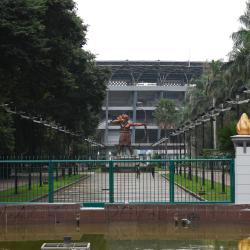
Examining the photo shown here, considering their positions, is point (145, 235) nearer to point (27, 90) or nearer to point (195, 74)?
point (27, 90)

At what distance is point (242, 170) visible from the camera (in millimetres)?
17641

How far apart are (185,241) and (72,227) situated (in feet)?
13.3

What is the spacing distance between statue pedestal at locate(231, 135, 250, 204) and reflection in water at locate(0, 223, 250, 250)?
44.3 inches

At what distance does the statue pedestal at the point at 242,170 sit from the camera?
17.5 m

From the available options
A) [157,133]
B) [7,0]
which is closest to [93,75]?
[7,0]

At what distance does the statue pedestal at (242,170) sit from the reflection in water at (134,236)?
44.3 inches

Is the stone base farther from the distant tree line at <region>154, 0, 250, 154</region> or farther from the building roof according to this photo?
the building roof

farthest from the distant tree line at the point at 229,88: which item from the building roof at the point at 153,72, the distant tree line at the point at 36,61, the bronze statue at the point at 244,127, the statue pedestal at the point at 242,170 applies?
the building roof at the point at 153,72

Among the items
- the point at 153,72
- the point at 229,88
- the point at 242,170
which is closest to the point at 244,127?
the point at 242,170

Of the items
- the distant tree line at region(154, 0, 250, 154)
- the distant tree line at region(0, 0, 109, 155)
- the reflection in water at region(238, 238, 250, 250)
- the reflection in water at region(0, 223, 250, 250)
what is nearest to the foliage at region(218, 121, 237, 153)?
the distant tree line at region(154, 0, 250, 154)

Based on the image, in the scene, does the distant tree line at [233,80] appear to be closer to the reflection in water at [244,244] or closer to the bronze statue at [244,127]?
the bronze statue at [244,127]

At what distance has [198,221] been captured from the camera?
17188mm

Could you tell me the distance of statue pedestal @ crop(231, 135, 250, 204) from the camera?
57.5 feet

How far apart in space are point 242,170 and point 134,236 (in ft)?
14.4
